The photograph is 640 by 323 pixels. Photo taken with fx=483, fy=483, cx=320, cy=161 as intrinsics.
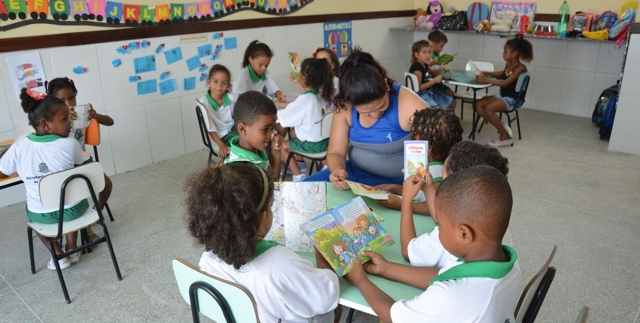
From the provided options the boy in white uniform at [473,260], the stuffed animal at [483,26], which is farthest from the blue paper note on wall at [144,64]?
the stuffed animal at [483,26]

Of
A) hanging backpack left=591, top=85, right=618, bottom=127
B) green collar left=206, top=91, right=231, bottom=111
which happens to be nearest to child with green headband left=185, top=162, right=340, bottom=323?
green collar left=206, top=91, right=231, bottom=111

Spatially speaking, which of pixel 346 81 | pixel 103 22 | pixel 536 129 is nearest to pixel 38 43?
pixel 103 22

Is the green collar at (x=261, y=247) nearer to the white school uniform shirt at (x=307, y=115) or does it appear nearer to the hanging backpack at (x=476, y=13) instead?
the white school uniform shirt at (x=307, y=115)

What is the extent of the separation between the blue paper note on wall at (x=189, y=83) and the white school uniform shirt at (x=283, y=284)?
11.9 ft

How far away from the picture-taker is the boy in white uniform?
116 cm

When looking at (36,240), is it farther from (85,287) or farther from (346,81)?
(346,81)

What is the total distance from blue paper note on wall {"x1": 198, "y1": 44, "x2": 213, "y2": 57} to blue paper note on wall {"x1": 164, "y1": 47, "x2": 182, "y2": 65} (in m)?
0.21

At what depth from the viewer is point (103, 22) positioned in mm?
4043

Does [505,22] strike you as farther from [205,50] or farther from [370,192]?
[370,192]

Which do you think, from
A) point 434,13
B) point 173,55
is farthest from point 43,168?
point 434,13

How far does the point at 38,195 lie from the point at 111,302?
70cm

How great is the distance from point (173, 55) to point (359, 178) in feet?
9.23

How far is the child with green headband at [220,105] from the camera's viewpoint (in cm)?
382

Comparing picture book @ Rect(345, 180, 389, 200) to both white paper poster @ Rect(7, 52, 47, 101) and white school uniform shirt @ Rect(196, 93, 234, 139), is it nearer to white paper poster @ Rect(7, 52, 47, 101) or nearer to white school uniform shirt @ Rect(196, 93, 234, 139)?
white school uniform shirt @ Rect(196, 93, 234, 139)
